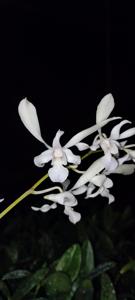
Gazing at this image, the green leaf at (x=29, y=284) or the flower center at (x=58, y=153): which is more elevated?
the flower center at (x=58, y=153)

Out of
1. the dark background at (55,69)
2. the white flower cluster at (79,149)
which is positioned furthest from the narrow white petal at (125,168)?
the dark background at (55,69)

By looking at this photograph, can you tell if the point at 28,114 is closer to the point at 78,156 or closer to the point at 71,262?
the point at 78,156

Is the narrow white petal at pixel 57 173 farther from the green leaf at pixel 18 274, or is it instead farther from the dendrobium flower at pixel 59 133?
the green leaf at pixel 18 274

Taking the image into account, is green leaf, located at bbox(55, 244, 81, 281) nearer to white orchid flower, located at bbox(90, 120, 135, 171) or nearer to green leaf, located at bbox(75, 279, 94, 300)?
green leaf, located at bbox(75, 279, 94, 300)

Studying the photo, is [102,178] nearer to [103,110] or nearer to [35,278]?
[103,110]

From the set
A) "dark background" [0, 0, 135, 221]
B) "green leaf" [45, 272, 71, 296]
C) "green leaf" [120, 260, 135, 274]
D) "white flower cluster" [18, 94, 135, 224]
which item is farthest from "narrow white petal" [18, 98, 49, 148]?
"dark background" [0, 0, 135, 221]

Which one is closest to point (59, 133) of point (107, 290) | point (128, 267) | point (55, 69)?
point (107, 290)

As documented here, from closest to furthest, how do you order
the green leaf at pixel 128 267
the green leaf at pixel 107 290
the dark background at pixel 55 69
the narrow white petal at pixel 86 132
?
the narrow white petal at pixel 86 132 < the green leaf at pixel 107 290 < the green leaf at pixel 128 267 < the dark background at pixel 55 69

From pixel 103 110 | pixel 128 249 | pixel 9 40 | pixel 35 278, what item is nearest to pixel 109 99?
pixel 103 110
